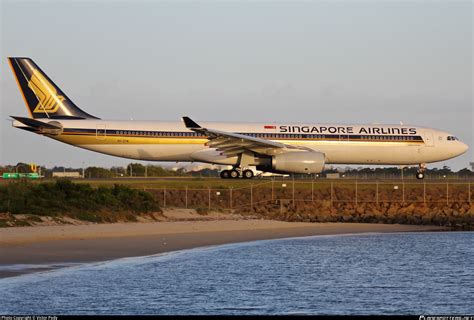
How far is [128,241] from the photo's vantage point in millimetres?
28797

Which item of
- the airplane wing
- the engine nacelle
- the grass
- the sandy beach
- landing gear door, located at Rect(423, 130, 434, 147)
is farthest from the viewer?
landing gear door, located at Rect(423, 130, 434, 147)

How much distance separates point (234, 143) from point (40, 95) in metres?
12.0

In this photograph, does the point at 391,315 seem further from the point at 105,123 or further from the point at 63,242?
the point at 105,123

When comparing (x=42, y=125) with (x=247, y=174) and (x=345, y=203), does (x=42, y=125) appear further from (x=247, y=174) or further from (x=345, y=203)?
(x=345, y=203)

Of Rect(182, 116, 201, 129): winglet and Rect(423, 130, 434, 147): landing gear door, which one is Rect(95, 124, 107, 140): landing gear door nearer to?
Rect(182, 116, 201, 129): winglet

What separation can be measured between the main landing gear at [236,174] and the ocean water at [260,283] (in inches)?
729

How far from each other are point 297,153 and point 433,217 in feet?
26.6

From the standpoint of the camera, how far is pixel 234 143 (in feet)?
149

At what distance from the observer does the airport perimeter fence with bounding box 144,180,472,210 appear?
42.2 meters

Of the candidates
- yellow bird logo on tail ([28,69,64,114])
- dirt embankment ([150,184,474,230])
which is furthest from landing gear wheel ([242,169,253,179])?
yellow bird logo on tail ([28,69,64,114])

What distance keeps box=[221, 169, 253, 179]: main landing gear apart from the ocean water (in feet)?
60.7

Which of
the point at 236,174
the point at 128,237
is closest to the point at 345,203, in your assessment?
the point at 236,174

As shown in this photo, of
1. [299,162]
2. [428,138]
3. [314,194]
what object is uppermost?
[428,138]

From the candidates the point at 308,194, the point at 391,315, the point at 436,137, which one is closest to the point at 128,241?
the point at 391,315
